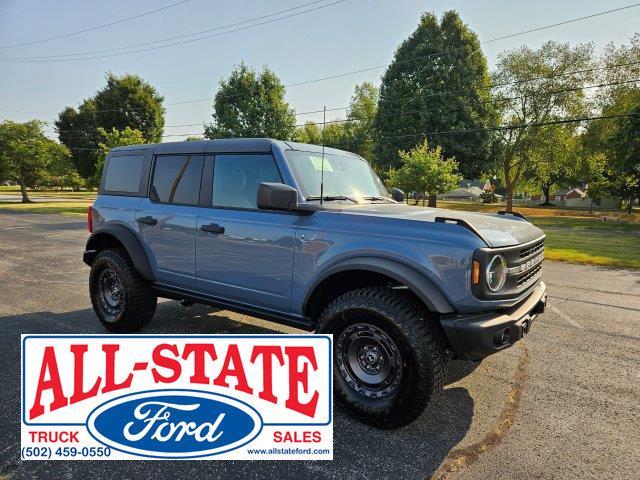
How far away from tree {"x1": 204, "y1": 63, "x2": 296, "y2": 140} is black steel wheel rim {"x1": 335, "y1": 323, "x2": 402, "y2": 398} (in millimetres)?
23219

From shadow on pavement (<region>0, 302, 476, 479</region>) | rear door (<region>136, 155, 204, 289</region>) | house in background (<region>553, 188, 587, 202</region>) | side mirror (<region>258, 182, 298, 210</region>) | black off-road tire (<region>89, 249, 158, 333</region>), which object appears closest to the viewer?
shadow on pavement (<region>0, 302, 476, 479</region>)

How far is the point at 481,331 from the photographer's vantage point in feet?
8.24

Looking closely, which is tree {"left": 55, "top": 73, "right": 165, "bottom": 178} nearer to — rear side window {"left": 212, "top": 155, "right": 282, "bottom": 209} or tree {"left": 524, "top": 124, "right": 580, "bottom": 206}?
tree {"left": 524, "top": 124, "right": 580, "bottom": 206}

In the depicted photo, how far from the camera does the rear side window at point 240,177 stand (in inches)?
140

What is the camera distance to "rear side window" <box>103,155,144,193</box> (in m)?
4.52

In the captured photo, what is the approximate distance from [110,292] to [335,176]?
2.96m

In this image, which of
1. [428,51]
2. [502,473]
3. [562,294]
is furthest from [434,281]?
[428,51]

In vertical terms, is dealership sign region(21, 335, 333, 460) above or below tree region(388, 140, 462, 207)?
below

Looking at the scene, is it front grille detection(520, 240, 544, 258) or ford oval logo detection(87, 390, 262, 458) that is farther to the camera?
front grille detection(520, 240, 544, 258)

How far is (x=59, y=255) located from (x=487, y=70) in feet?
105

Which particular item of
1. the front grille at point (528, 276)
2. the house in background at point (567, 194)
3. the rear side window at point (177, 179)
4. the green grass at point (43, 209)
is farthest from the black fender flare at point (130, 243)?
the house in background at point (567, 194)

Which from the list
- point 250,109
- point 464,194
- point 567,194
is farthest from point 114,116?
point 567,194

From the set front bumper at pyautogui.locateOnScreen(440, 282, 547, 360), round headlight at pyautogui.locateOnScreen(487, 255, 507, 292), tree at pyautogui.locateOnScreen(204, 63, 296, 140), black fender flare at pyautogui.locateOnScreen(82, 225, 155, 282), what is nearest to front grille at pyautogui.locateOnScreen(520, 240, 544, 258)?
round headlight at pyautogui.locateOnScreen(487, 255, 507, 292)

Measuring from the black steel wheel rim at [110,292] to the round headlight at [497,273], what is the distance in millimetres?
3788
